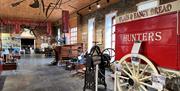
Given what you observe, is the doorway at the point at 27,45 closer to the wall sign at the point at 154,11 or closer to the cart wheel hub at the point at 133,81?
the wall sign at the point at 154,11

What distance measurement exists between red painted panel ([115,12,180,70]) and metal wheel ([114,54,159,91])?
0.13 metres

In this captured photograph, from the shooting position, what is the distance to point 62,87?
5070mm

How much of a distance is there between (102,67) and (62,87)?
1.38 metres

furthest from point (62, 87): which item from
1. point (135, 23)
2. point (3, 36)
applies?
point (3, 36)

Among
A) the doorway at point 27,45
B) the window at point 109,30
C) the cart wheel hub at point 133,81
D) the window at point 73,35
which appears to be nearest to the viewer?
the cart wheel hub at point 133,81

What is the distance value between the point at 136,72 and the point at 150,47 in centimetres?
48

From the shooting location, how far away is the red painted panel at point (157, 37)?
7.20 feet

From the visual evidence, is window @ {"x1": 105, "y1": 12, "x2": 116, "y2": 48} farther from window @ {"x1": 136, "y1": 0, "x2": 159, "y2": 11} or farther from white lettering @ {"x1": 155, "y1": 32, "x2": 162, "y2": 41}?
white lettering @ {"x1": 155, "y1": 32, "x2": 162, "y2": 41}

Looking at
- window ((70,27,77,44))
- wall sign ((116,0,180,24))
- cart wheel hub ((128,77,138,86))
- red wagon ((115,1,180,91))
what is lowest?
cart wheel hub ((128,77,138,86))

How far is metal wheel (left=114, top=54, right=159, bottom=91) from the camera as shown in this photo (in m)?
2.51

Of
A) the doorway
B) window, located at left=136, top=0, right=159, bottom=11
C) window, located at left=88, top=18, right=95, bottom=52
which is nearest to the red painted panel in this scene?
window, located at left=136, top=0, right=159, bottom=11

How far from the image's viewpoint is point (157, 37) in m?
2.40

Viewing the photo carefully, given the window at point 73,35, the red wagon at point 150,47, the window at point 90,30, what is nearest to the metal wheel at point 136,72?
the red wagon at point 150,47

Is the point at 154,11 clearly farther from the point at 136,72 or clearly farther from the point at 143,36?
the point at 136,72
